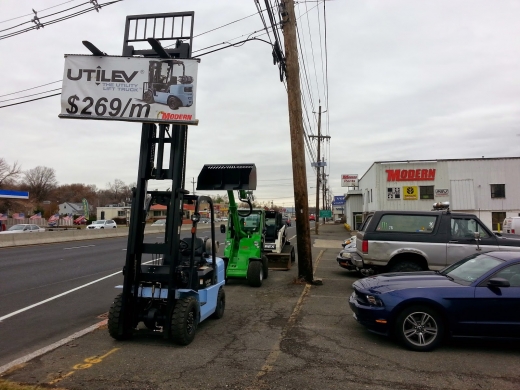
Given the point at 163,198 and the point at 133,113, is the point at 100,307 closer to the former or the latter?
the point at 163,198

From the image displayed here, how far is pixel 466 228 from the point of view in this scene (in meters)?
10.1

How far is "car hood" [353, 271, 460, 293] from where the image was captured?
20.5 ft

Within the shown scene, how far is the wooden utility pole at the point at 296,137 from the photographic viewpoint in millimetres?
11492

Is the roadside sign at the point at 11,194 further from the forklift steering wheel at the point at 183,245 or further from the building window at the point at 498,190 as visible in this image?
the forklift steering wheel at the point at 183,245

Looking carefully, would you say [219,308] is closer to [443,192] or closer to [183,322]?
[183,322]

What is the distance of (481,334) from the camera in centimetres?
585

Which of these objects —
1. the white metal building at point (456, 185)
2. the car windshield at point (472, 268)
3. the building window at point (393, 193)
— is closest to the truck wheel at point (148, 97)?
the car windshield at point (472, 268)

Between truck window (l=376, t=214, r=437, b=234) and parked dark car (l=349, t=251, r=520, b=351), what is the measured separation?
3799 millimetres

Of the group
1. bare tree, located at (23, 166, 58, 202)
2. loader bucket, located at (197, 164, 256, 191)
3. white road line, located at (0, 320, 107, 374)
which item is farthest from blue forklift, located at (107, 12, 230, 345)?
bare tree, located at (23, 166, 58, 202)

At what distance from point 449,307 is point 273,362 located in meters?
2.57

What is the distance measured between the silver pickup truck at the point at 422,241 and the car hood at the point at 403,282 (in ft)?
9.84

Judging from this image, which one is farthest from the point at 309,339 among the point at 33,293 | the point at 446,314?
the point at 33,293

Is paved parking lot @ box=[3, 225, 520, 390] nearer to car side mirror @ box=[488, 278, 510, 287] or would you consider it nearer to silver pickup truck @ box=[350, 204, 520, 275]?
car side mirror @ box=[488, 278, 510, 287]

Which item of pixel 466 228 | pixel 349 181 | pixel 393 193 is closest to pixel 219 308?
pixel 466 228
